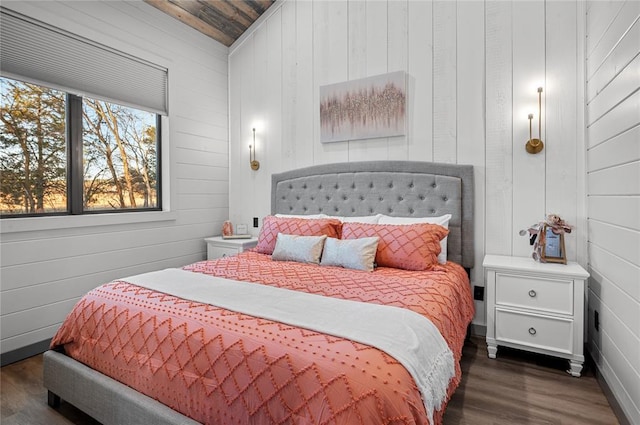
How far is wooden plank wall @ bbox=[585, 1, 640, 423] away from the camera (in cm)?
162

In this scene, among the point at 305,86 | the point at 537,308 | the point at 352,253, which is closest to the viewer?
the point at 537,308

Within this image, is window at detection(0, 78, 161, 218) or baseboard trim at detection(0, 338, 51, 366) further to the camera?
window at detection(0, 78, 161, 218)

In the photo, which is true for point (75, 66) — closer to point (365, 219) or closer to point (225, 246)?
point (225, 246)

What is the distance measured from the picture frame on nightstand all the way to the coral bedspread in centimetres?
83

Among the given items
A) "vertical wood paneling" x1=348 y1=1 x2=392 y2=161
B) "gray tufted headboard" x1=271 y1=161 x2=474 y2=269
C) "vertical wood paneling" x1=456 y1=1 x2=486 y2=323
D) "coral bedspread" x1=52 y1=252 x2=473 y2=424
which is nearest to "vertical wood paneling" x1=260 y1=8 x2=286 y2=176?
"gray tufted headboard" x1=271 y1=161 x2=474 y2=269

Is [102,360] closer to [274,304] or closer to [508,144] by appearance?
[274,304]

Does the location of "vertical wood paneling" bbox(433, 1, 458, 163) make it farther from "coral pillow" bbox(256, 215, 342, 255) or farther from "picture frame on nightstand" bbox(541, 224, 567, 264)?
"coral pillow" bbox(256, 215, 342, 255)

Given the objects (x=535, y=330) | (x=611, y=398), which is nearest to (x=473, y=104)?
(x=535, y=330)

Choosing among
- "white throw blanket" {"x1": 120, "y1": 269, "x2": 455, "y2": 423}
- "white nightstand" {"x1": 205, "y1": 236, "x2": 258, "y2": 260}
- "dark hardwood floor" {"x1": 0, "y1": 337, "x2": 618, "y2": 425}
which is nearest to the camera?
"white throw blanket" {"x1": 120, "y1": 269, "x2": 455, "y2": 423}

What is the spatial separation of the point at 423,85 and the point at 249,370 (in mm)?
2593

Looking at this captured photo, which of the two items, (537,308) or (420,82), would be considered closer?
(537,308)

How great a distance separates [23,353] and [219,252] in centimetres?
163

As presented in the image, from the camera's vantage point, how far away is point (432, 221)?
8.83ft

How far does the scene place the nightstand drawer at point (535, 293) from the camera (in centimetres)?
215
